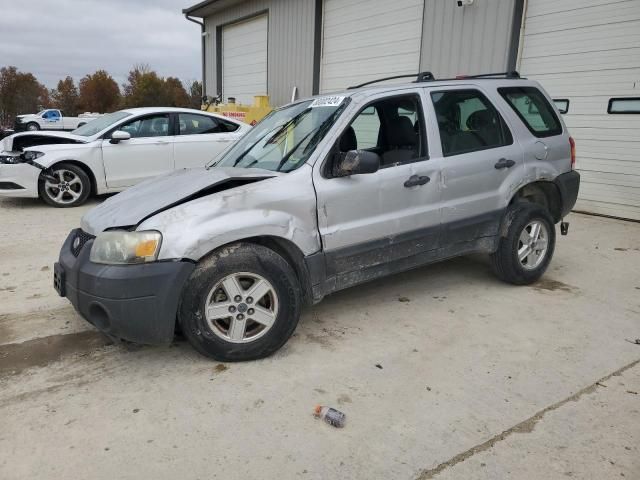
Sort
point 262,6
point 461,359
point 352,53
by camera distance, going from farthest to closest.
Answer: point 262,6, point 352,53, point 461,359

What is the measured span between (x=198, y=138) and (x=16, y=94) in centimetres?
6567

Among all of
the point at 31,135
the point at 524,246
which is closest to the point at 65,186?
the point at 31,135

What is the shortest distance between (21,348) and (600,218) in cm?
756

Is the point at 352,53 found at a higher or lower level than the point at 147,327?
higher

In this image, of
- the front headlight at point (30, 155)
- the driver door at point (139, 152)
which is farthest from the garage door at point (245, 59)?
the front headlight at point (30, 155)

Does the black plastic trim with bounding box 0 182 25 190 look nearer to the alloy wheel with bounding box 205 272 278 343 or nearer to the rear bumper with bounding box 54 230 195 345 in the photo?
the rear bumper with bounding box 54 230 195 345

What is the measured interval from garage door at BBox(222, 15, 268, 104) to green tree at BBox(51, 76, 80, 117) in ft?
212

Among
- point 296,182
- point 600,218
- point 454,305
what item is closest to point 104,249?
point 296,182

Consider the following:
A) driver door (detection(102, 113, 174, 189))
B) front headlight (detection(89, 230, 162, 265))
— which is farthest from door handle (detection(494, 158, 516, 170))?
driver door (detection(102, 113, 174, 189))

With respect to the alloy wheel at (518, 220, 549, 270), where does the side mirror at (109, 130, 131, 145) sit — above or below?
above

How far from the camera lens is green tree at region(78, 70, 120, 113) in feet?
247

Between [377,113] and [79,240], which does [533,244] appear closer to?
[377,113]

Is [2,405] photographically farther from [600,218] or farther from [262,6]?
[262,6]

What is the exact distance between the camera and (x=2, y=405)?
2654mm
